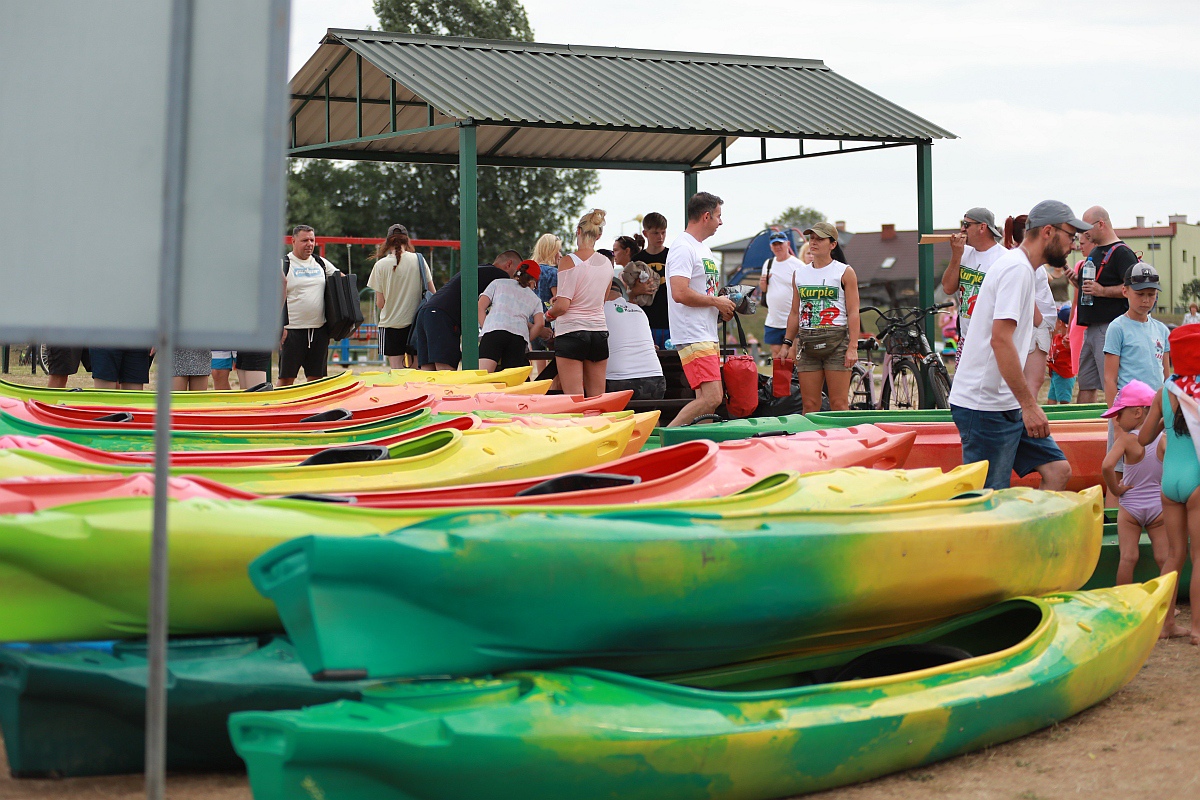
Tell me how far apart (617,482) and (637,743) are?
1499 mm

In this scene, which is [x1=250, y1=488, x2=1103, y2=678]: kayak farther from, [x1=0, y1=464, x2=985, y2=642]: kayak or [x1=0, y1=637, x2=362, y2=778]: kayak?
[x1=0, y1=637, x2=362, y2=778]: kayak

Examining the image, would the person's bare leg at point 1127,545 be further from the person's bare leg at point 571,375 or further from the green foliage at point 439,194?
the green foliage at point 439,194

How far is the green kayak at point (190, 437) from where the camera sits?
5793mm

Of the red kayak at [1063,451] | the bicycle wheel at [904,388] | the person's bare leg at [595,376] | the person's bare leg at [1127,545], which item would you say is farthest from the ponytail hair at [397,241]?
the person's bare leg at [1127,545]

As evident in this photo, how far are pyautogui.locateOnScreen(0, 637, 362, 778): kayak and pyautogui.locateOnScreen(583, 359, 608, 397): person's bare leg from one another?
5.31m

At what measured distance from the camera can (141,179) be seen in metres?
2.37

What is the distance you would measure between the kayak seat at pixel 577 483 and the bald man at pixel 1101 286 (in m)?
4.69

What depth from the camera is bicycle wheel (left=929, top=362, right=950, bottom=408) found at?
993 cm

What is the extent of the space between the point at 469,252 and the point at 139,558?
A: 686 centimetres

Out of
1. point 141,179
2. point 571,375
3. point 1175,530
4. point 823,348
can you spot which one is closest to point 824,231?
point 823,348

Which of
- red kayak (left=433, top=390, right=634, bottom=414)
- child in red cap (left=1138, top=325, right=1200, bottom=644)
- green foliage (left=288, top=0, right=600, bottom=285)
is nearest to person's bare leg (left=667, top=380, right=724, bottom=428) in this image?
red kayak (left=433, top=390, right=634, bottom=414)

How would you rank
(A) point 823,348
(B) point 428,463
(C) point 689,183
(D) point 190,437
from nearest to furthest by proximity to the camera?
(B) point 428,463, (D) point 190,437, (A) point 823,348, (C) point 689,183

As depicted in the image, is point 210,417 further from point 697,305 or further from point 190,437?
point 697,305

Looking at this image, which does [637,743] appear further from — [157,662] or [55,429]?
[55,429]
